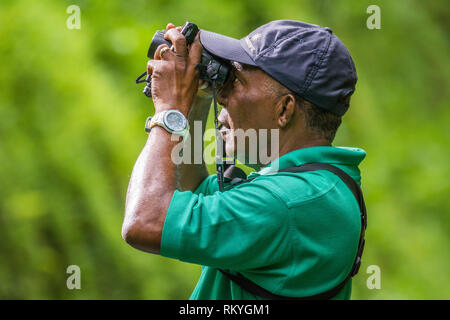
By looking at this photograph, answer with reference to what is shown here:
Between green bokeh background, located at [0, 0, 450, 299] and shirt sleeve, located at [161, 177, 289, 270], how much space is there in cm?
265

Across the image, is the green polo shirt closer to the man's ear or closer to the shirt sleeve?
the shirt sleeve

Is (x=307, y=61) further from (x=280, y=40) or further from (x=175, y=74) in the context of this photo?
(x=175, y=74)

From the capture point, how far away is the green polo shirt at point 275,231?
1.28 m

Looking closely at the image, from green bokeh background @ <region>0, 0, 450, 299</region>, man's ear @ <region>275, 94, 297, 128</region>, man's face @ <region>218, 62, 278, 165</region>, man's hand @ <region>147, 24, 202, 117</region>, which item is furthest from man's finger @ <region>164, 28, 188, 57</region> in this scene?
green bokeh background @ <region>0, 0, 450, 299</region>

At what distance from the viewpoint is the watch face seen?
139cm

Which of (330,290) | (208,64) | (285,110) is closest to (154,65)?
(208,64)

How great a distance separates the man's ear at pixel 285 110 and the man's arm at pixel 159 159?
0.84ft

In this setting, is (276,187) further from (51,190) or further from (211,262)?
(51,190)

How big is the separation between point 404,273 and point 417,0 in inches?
99.5

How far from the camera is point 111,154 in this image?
3.96 m

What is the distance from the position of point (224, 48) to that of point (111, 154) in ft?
8.53

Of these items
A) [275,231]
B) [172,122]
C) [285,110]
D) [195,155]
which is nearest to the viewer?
[275,231]

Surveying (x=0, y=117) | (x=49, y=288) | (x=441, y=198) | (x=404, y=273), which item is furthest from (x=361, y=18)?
(x=49, y=288)
